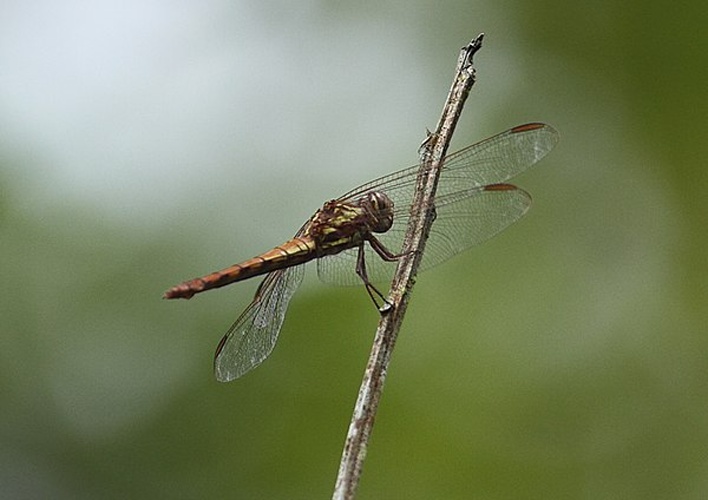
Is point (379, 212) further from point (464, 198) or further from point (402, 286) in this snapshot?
point (402, 286)

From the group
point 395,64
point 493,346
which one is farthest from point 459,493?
point 395,64

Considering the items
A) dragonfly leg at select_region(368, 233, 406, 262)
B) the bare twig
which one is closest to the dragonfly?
dragonfly leg at select_region(368, 233, 406, 262)

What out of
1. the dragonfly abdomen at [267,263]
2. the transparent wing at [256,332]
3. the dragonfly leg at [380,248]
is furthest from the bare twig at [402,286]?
the transparent wing at [256,332]

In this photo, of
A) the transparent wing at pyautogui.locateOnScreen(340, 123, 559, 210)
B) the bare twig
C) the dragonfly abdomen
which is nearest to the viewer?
the bare twig

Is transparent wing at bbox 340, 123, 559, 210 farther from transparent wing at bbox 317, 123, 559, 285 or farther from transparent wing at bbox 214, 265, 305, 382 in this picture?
transparent wing at bbox 214, 265, 305, 382

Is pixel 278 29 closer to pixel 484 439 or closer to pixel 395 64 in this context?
pixel 395 64

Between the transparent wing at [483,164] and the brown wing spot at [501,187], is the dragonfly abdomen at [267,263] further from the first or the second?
the brown wing spot at [501,187]
